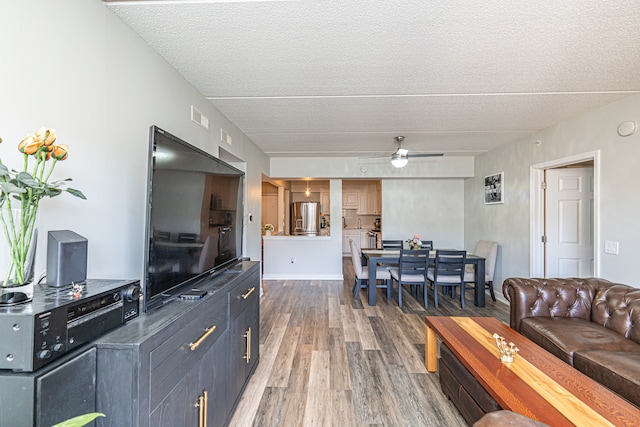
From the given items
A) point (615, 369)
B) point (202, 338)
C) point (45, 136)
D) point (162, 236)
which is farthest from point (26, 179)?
point (615, 369)

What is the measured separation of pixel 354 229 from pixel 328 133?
562cm

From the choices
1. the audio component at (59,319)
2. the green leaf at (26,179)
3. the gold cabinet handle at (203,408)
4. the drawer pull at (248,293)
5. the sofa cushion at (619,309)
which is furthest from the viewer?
the sofa cushion at (619,309)

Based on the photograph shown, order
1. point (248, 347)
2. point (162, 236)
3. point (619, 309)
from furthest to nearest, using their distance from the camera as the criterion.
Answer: point (619, 309) → point (248, 347) → point (162, 236)

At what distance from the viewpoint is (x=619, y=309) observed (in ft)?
7.32

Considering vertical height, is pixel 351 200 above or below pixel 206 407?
above

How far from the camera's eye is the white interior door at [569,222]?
3.62 m

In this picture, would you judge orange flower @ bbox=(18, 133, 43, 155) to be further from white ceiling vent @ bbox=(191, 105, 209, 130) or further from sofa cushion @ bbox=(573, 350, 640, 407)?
sofa cushion @ bbox=(573, 350, 640, 407)

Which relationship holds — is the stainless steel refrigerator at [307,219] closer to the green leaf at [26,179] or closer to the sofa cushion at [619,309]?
the sofa cushion at [619,309]

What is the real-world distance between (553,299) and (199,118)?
144 inches

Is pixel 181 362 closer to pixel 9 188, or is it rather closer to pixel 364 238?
pixel 9 188

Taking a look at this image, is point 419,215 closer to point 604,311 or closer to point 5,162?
point 604,311

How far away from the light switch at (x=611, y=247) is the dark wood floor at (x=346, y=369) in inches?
58.9

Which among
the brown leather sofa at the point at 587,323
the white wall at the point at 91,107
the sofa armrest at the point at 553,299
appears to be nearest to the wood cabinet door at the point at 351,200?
the brown leather sofa at the point at 587,323

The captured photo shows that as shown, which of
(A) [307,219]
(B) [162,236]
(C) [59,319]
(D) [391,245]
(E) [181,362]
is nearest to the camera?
(C) [59,319]
